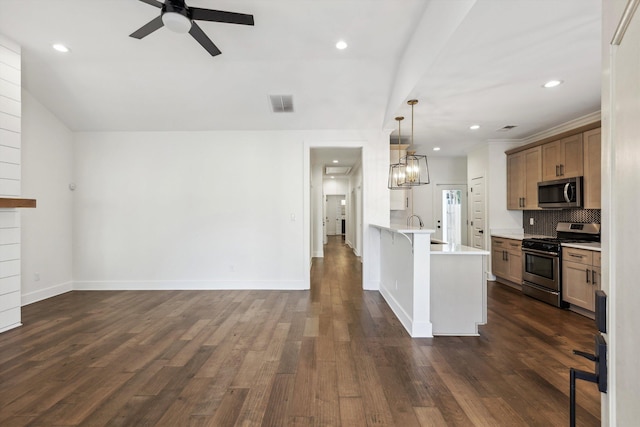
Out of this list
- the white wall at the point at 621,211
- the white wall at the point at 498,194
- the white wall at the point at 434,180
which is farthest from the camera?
the white wall at the point at 434,180

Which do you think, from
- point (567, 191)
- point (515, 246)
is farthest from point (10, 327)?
point (567, 191)

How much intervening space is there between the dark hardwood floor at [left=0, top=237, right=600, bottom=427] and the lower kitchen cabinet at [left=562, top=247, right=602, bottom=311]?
222mm

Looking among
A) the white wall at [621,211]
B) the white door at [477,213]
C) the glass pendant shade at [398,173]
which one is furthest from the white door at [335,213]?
the white wall at [621,211]

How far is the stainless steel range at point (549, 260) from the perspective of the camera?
155 inches

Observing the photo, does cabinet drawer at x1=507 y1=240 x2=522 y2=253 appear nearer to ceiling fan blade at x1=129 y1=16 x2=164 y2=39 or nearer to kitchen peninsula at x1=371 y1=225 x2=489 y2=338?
kitchen peninsula at x1=371 y1=225 x2=489 y2=338

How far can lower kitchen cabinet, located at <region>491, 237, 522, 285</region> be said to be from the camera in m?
4.70

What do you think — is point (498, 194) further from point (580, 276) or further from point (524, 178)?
point (580, 276)

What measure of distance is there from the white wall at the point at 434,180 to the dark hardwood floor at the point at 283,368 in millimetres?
3609

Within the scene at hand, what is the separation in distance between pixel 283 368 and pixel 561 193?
14.4 feet

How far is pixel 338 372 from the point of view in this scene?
2.36m

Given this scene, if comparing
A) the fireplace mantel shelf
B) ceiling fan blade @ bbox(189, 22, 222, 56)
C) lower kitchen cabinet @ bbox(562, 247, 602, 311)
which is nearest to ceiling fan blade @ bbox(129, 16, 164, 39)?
ceiling fan blade @ bbox(189, 22, 222, 56)

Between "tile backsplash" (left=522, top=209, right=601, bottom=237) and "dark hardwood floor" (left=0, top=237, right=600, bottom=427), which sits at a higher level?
"tile backsplash" (left=522, top=209, right=601, bottom=237)

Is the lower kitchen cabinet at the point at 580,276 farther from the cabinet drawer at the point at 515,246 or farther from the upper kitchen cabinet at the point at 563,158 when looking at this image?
the upper kitchen cabinet at the point at 563,158

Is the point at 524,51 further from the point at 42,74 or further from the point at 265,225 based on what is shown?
the point at 42,74
